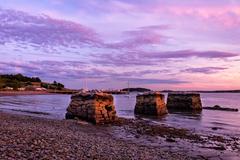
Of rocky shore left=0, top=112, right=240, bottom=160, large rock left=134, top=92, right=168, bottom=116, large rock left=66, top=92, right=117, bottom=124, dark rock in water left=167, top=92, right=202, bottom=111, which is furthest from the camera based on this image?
dark rock in water left=167, top=92, right=202, bottom=111

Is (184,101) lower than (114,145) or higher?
higher

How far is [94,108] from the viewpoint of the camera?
39.8m

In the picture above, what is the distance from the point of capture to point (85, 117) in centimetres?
4081

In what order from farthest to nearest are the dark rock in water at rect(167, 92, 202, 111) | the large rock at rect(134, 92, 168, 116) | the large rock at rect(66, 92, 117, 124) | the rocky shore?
the dark rock in water at rect(167, 92, 202, 111)
the large rock at rect(134, 92, 168, 116)
the large rock at rect(66, 92, 117, 124)
the rocky shore

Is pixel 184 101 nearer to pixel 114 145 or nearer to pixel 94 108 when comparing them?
pixel 94 108

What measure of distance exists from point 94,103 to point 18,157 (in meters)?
25.5

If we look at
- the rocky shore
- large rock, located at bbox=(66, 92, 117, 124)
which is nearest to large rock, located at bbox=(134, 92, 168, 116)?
large rock, located at bbox=(66, 92, 117, 124)

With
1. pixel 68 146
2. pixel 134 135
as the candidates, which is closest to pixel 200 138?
pixel 134 135

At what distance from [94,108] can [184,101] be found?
4312cm

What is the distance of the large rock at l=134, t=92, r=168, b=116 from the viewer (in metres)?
60.3

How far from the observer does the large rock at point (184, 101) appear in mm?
78750

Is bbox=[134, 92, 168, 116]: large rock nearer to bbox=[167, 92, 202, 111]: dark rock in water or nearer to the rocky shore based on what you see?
bbox=[167, 92, 202, 111]: dark rock in water

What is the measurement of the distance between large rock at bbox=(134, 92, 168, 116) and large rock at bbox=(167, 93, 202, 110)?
17096 millimetres

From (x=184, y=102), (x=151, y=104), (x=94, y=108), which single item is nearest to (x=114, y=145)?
(x=94, y=108)
